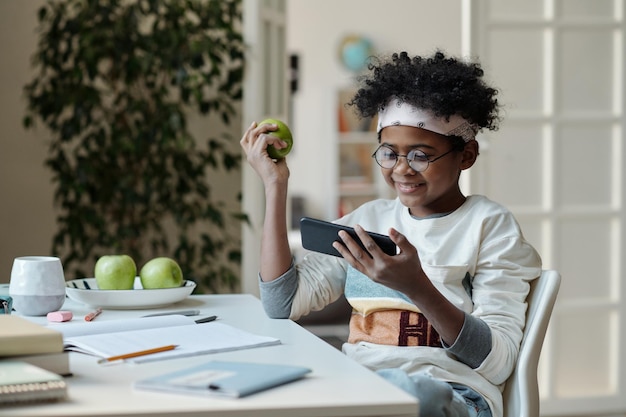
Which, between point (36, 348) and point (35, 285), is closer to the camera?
point (36, 348)

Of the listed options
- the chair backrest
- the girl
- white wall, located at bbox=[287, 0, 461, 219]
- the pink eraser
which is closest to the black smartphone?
the girl

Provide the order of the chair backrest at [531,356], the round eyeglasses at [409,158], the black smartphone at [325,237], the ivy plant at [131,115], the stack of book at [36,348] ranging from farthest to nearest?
1. the ivy plant at [131,115]
2. the round eyeglasses at [409,158]
3. the chair backrest at [531,356]
4. the black smartphone at [325,237]
5. the stack of book at [36,348]

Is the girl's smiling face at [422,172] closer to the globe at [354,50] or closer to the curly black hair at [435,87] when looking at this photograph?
the curly black hair at [435,87]

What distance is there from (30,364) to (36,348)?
23mm

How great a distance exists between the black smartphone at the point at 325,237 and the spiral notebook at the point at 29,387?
0.56 meters

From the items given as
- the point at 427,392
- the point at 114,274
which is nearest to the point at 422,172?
the point at 427,392

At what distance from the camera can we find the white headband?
5.90 feet

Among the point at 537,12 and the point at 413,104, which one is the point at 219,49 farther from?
the point at 413,104

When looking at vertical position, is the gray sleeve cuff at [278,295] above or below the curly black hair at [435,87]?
below

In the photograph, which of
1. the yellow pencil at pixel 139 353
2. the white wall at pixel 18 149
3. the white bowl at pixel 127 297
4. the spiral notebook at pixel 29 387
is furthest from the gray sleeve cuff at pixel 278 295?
the white wall at pixel 18 149

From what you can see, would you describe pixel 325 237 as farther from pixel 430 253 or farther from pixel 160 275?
pixel 160 275

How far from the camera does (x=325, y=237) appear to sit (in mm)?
1576

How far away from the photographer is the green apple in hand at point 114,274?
6.21 ft

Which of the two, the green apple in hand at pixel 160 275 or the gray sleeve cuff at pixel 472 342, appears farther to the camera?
the green apple in hand at pixel 160 275
